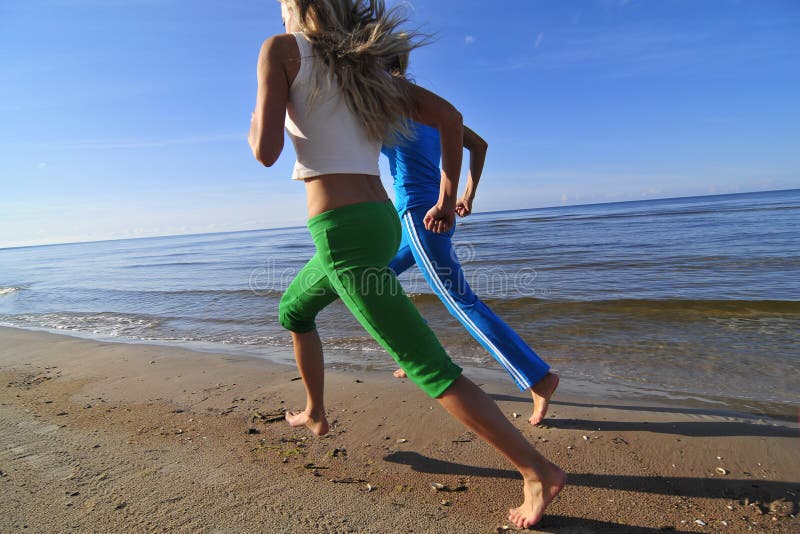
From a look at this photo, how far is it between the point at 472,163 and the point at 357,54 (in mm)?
1135

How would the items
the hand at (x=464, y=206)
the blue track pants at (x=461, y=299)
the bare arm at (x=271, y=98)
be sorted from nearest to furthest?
the bare arm at (x=271, y=98) → the blue track pants at (x=461, y=299) → the hand at (x=464, y=206)

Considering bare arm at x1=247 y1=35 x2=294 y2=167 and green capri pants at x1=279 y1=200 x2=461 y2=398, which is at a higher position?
bare arm at x1=247 y1=35 x2=294 y2=167

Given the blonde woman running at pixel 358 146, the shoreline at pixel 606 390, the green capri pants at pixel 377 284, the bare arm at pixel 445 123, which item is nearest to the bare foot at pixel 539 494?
the blonde woman running at pixel 358 146

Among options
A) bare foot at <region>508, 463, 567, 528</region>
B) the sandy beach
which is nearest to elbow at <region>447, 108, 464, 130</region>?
bare foot at <region>508, 463, 567, 528</region>

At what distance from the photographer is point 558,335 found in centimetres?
419

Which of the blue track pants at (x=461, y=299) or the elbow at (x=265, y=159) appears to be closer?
the elbow at (x=265, y=159)

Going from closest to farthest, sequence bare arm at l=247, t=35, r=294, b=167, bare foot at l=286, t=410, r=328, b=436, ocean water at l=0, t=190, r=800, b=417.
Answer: bare arm at l=247, t=35, r=294, b=167
bare foot at l=286, t=410, r=328, b=436
ocean water at l=0, t=190, r=800, b=417

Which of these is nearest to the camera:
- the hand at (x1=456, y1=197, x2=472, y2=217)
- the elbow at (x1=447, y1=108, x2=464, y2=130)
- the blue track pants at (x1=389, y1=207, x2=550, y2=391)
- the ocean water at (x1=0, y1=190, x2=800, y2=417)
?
the elbow at (x1=447, y1=108, x2=464, y2=130)

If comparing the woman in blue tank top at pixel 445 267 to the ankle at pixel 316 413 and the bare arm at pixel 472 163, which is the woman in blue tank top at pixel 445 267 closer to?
the bare arm at pixel 472 163

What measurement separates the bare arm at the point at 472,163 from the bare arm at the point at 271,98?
45.5 inches

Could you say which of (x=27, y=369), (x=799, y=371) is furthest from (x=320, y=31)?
(x=27, y=369)

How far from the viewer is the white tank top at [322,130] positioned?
4.13ft

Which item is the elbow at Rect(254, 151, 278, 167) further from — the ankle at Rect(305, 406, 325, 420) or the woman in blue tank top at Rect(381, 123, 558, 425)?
the ankle at Rect(305, 406, 325, 420)

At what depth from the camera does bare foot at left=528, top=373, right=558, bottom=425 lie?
7.13 ft
